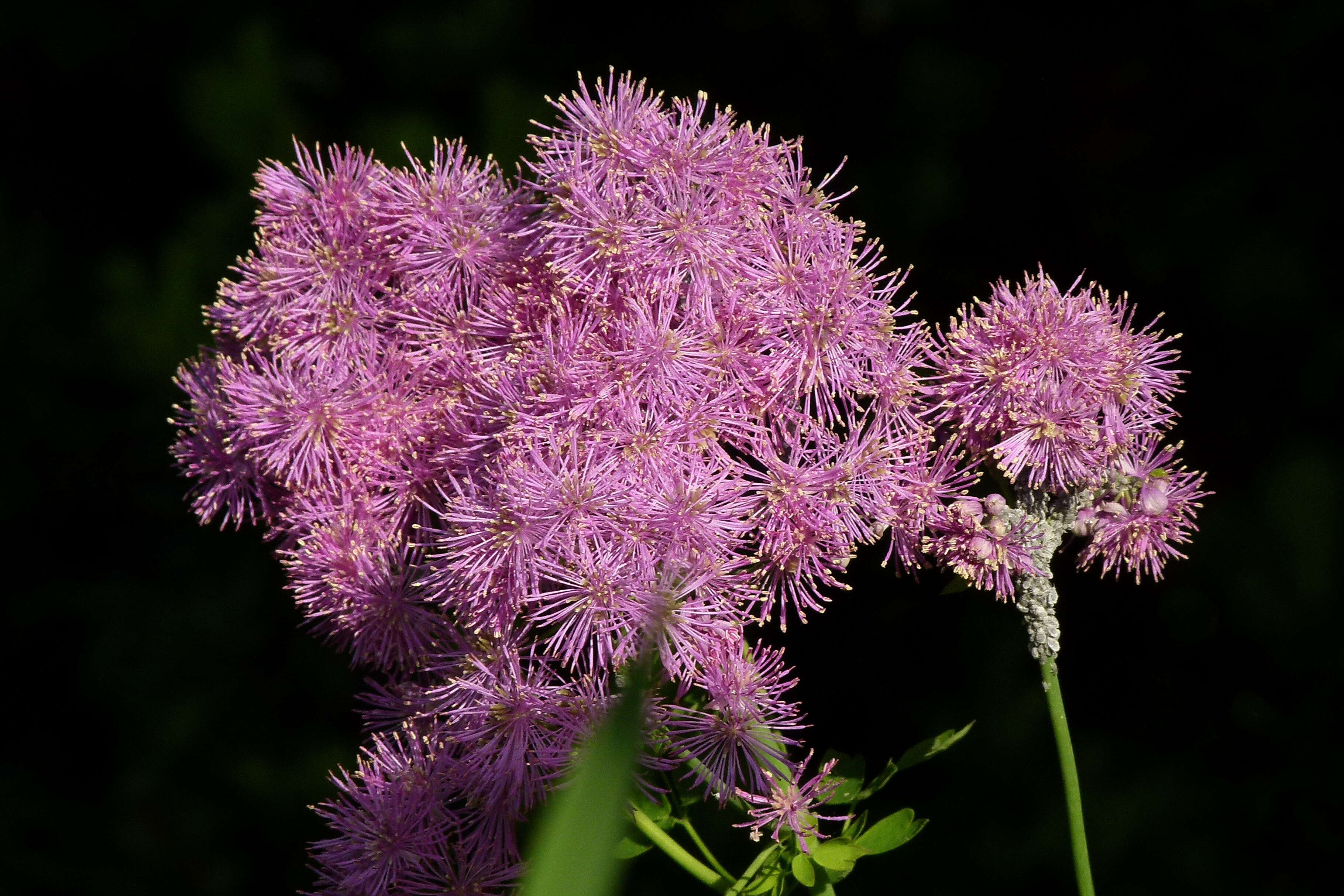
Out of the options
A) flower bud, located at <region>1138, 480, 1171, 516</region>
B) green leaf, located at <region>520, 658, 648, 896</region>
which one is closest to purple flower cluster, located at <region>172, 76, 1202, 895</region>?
flower bud, located at <region>1138, 480, 1171, 516</region>

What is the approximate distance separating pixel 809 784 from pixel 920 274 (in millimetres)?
1425

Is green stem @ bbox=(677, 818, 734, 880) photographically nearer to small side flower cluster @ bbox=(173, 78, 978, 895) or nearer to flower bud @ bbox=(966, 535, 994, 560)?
small side flower cluster @ bbox=(173, 78, 978, 895)

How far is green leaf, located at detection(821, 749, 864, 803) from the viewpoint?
0.95 meters

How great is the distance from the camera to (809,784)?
Answer: 36.3 inches

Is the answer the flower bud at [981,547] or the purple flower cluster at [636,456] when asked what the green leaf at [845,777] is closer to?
the purple flower cluster at [636,456]

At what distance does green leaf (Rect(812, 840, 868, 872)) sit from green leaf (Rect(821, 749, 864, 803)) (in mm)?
40

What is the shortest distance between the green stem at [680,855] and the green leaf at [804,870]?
80 millimetres

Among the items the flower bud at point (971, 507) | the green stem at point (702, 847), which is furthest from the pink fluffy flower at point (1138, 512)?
the green stem at point (702, 847)

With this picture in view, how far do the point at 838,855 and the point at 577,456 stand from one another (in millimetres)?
372

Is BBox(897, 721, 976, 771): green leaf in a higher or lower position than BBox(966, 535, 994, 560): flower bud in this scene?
lower

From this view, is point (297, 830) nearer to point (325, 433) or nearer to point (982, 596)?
point (982, 596)

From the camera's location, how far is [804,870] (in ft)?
2.95

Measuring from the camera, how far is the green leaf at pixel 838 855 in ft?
2.93

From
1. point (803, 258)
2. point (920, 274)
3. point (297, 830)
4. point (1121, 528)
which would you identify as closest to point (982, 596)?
point (920, 274)
